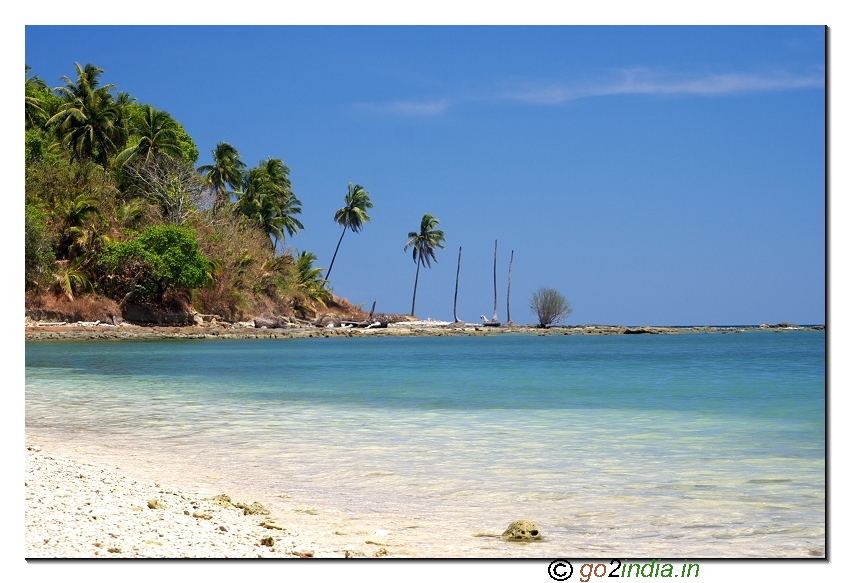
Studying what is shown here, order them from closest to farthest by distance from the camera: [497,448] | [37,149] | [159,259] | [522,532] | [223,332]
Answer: [522,532] → [497,448] → [159,259] → [37,149] → [223,332]

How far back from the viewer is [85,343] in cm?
2972

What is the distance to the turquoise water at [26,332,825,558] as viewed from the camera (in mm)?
4637

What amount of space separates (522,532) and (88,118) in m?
40.7

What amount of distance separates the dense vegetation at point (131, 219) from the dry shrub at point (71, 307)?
91 mm

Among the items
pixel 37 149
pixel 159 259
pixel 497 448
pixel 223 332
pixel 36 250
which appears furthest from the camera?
pixel 223 332

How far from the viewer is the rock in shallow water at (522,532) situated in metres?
4.27

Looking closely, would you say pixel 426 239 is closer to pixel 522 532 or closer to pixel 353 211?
pixel 353 211

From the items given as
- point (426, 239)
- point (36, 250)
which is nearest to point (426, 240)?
point (426, 239)

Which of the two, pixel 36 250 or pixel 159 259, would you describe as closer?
pixel 36 250

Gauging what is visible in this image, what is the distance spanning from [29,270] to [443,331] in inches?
1077

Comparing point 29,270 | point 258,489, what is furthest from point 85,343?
point 258,489

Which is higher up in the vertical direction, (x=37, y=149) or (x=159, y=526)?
(x=37, y=149)

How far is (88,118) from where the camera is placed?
131 feet
